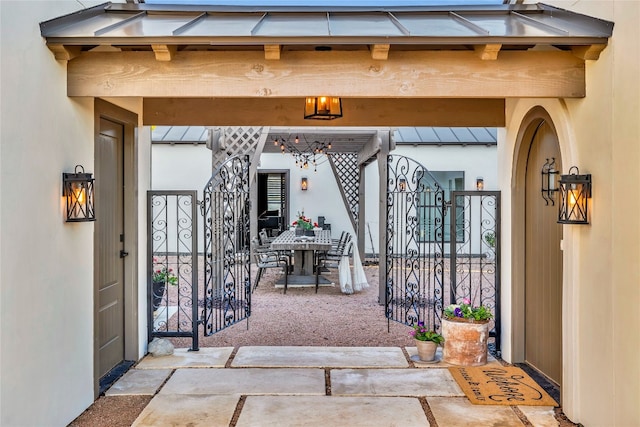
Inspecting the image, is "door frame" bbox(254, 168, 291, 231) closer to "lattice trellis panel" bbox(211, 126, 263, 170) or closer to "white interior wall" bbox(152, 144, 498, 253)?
"white interior wall" bbox(152, 144, 498, 253)

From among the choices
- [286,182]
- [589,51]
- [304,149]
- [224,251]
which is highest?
[304,149]

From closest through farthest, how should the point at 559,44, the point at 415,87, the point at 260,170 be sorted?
the point at 559,44, the point at 415,87, the point at 260,170

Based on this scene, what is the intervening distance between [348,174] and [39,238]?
1055 cm

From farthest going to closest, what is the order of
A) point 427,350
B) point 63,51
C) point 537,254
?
1. point 427,350
2. point 537,254
3. point 63,51

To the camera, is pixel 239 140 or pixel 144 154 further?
pixel 239 140

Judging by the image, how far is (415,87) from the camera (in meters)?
3.29

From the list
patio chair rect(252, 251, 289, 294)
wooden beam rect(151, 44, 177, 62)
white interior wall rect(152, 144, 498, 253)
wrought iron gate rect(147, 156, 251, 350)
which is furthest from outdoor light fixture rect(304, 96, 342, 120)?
white interior wall rect(152, 144, 498, 253)

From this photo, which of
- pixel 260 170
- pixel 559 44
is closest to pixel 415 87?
pixel 559 44

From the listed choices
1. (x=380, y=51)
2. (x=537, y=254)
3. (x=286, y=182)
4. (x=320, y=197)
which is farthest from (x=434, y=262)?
(x=286, y=182)

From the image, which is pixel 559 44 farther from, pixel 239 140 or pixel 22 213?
pixel 239 140

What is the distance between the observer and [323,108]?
4184 millimetres

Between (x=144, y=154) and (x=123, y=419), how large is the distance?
2485 millimetres

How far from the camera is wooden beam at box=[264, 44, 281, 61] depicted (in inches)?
121

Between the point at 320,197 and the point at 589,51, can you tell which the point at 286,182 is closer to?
the point at 320,197
